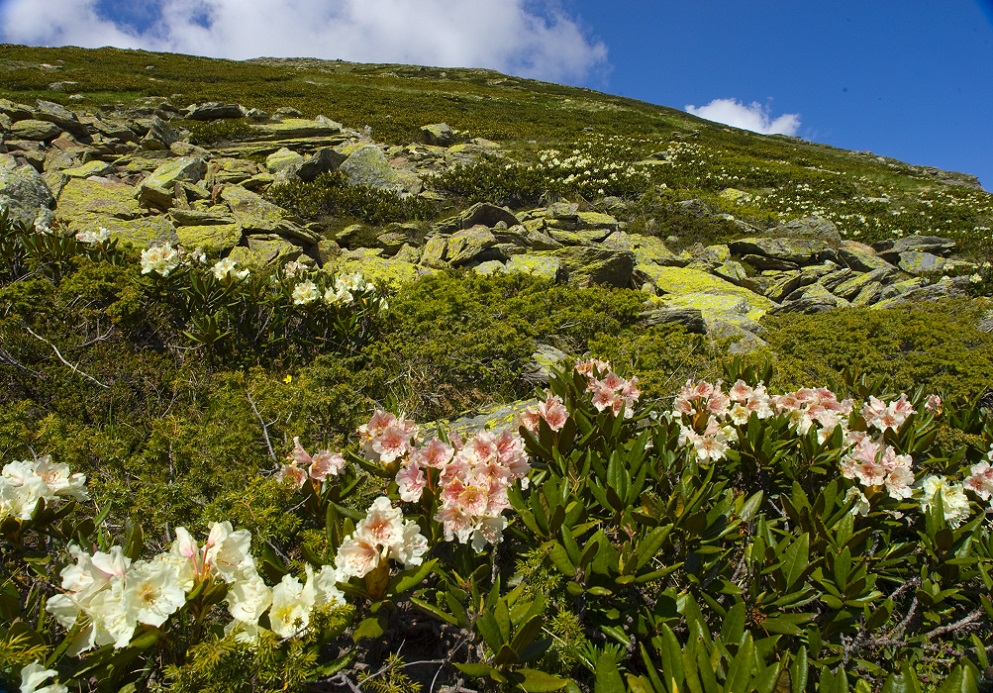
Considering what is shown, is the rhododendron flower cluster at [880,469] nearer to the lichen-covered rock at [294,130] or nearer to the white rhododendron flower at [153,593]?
the white rhododendron flower at [153,593]

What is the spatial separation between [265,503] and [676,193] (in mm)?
14751

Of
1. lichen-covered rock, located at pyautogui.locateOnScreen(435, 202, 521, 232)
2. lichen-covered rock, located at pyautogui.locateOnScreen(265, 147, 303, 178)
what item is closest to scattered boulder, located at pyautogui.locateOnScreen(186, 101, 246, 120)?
lichen-covered rock, located at pyautogui.locateOnScreen(265, 147, 303, 178)

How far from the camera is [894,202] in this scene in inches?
691

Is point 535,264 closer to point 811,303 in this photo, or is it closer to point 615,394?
point 811,303

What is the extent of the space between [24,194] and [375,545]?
26.1 ft

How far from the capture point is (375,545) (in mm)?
1387

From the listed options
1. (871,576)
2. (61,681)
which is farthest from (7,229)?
(871,576)

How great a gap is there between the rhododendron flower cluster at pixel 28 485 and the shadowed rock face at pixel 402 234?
440 cm

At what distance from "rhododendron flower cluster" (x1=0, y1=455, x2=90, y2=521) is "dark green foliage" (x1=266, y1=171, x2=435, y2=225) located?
8671mm

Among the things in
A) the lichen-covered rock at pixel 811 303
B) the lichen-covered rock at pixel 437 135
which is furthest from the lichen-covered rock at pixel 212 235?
the lichen-covered rock at pixel 437 135

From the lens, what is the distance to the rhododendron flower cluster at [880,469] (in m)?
1.95

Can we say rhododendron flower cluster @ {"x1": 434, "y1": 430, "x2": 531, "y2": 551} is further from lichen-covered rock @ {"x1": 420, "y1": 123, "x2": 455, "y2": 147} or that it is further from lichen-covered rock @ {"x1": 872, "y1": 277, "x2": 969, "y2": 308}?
lichen-covered rock @ {"x1": 420, "y1": 123, "x2": 455, "y2": 147}

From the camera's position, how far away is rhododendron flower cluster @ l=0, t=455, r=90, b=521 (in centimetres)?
152

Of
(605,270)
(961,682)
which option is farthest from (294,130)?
(961,682)
